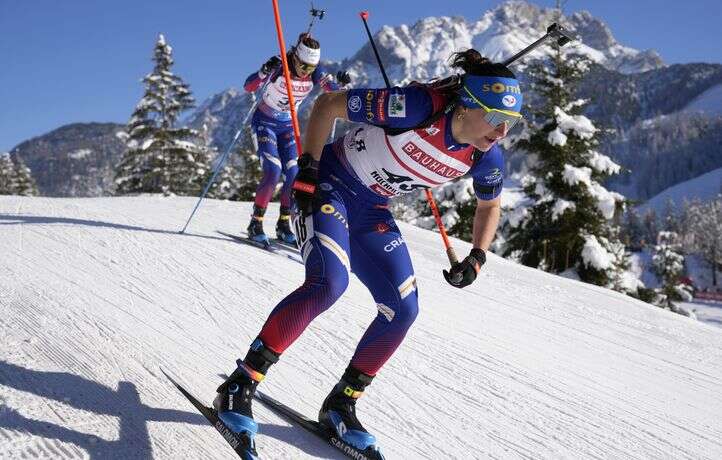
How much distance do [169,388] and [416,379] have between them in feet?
5.50

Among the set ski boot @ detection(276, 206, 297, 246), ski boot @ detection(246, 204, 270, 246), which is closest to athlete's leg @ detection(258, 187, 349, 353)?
ski boot @ detection(246, 204, 270, 246)

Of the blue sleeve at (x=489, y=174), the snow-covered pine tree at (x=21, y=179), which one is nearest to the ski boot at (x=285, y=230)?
the blue sleeve at (x=489, y=174)

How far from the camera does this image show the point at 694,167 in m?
175

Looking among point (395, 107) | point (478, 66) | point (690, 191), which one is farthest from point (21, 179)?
point (690, 191)

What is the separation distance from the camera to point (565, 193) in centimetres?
1778

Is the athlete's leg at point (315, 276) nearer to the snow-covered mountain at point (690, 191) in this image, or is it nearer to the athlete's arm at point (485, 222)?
the athlete's arm at point (485, 222)

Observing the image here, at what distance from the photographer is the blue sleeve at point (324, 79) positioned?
21.8 ft

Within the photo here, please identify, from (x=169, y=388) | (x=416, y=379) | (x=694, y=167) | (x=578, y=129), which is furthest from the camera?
(x=694, y=167)

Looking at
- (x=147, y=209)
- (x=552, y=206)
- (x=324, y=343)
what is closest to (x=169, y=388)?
(x=324, y=343)

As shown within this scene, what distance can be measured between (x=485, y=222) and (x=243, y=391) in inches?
71.2

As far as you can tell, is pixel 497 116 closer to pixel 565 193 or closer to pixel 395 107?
pixel 395 107

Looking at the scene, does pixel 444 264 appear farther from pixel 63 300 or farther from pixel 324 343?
pixel 63 300

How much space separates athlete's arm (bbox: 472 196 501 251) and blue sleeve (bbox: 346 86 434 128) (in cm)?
84

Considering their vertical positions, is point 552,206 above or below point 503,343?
above
